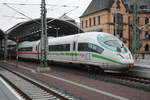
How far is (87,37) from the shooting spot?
22766 mm

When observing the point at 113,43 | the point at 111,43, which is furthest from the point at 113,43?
the point at 111,43

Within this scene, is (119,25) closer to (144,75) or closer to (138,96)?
(144,75)

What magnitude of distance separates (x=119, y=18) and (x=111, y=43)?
1959 inches

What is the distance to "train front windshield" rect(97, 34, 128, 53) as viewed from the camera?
20250 mm

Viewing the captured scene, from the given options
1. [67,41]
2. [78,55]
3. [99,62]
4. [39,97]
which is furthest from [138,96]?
[67,41]

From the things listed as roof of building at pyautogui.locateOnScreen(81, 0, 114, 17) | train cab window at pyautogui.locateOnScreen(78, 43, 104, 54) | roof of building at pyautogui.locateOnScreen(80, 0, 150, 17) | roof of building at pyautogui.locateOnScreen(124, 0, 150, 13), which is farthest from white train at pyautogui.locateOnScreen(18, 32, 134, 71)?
roof of building at pyautogui.locateOnScreen(124, 0, 150, 13)

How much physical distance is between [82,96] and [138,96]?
2303 millimetres

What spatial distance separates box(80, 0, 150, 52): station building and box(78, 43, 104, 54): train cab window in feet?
143

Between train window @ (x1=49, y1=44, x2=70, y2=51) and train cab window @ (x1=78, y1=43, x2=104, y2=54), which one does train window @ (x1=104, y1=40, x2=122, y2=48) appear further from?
train window @ (x1=49, y1=44, x2=70, y2=51)

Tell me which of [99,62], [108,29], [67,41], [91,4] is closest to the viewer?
[99,62]

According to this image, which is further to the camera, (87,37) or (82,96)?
(87,37)

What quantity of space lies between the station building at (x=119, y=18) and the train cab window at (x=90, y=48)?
143 ft

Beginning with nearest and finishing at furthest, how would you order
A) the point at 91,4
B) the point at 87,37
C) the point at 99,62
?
the point at 99,62 → the point at 87,37 → the point at 91,4

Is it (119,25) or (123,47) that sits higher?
(119,25)
